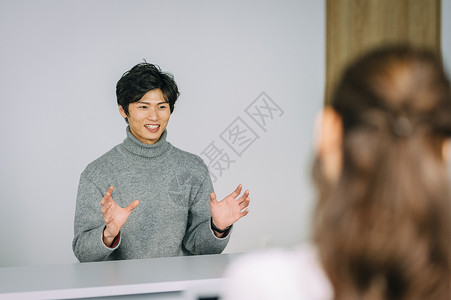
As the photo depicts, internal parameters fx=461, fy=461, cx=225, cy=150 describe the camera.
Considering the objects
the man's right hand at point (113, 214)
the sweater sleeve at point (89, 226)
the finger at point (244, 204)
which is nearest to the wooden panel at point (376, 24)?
the finger at point (244, 204)

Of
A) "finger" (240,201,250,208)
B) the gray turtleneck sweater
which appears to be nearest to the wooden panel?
the gray turtleneck sweater

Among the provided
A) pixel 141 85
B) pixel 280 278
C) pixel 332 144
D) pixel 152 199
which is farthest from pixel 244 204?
pixel 332 144

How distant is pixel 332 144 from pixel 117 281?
1.20m

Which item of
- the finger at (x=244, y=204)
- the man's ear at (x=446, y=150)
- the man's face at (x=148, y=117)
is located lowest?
the finger at (x=244, y=204)

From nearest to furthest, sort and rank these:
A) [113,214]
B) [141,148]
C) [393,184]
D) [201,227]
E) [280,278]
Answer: [393,184] < [280,278] < [113,214] < [201,227] < [141,148]

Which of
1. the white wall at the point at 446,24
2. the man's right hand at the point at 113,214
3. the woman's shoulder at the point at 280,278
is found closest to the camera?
the woman's shoulder at the point at 280,278

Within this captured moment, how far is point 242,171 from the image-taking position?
4492 mm

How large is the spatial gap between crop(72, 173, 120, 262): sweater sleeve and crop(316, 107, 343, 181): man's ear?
5.48ft

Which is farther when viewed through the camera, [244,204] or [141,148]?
[141,148]

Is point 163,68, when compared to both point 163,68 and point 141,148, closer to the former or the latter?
point 163,68

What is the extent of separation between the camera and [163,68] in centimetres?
426

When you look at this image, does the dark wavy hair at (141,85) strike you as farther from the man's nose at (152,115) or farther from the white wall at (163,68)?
the white wall at (163,68)

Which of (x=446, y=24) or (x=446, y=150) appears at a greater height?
(x=446, y=24)

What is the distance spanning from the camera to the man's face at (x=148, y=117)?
2.68 m
